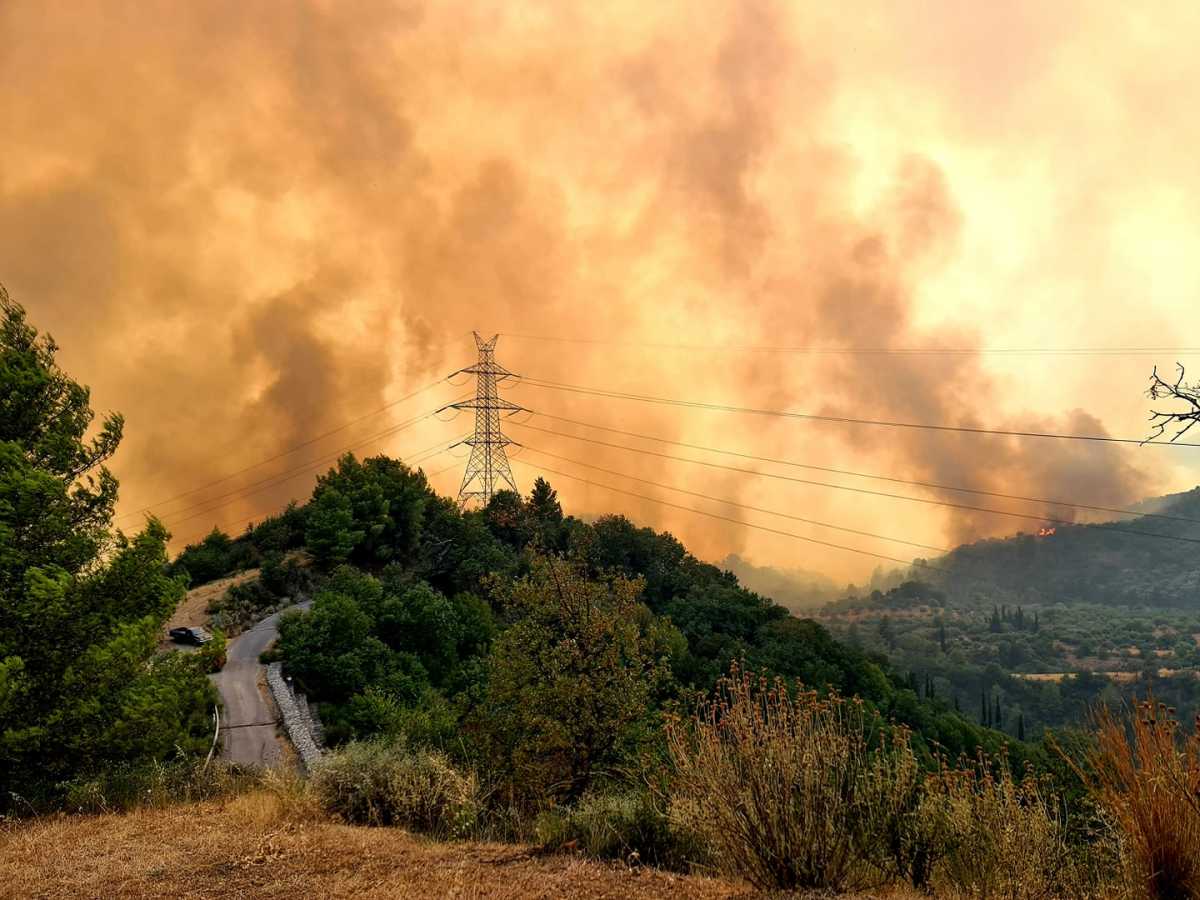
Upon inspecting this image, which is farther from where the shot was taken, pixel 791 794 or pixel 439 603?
pixel 439 603

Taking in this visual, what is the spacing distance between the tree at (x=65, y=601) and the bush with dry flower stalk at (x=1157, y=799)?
18.9 metres

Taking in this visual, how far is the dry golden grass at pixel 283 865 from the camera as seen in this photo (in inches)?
307

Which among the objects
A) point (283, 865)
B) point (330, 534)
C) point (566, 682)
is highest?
point (330, 534)

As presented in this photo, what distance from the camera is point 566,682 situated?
1666cm

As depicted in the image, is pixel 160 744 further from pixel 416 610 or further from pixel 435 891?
pixel 416 610

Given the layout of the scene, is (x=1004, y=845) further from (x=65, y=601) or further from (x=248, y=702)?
(x=248, y=702)

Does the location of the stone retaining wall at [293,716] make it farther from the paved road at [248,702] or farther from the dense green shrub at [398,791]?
the dense green shrub at [398,791]

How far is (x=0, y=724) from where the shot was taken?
52.4ft

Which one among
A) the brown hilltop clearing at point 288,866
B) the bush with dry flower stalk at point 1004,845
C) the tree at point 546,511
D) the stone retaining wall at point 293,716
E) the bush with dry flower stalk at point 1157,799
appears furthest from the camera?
the tree at point 546,511

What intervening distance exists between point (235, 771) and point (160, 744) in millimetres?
2141

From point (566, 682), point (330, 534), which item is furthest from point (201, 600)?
point (566, 682)

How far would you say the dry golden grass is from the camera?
780cm

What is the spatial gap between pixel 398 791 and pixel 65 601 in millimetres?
10856

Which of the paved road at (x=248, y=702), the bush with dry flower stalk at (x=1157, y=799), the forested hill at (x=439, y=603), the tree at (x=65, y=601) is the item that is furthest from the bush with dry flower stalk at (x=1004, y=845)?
the paved road at (x=248, y=702)
